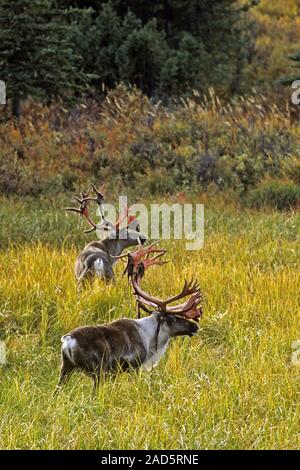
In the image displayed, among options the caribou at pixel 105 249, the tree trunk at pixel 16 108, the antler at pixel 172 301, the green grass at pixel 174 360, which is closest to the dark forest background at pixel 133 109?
the tree trunk at pixel 16 108

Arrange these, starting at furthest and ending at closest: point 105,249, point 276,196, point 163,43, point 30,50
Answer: point 163,43 → point 30,50 → point 276,196 → point 105,249

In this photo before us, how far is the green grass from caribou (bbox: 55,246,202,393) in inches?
4.2

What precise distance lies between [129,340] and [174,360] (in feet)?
1.65

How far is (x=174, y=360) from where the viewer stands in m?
6.19

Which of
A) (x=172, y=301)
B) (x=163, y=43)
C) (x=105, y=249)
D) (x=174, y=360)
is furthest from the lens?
(x=163, y=43)

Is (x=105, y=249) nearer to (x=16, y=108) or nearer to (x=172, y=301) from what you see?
(x=172, y=301)

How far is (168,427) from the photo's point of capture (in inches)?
200

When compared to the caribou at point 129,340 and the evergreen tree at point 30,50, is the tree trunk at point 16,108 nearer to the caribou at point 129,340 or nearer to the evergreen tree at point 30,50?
the evergreen tree at point 30,50

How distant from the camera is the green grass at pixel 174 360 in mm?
5102

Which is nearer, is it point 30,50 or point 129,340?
point 129,340

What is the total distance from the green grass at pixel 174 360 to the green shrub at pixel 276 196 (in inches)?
95.8

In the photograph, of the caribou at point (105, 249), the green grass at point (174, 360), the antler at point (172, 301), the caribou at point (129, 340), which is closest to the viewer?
the green grass at point (174, 360)

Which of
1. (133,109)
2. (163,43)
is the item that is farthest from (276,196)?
(163,43)
